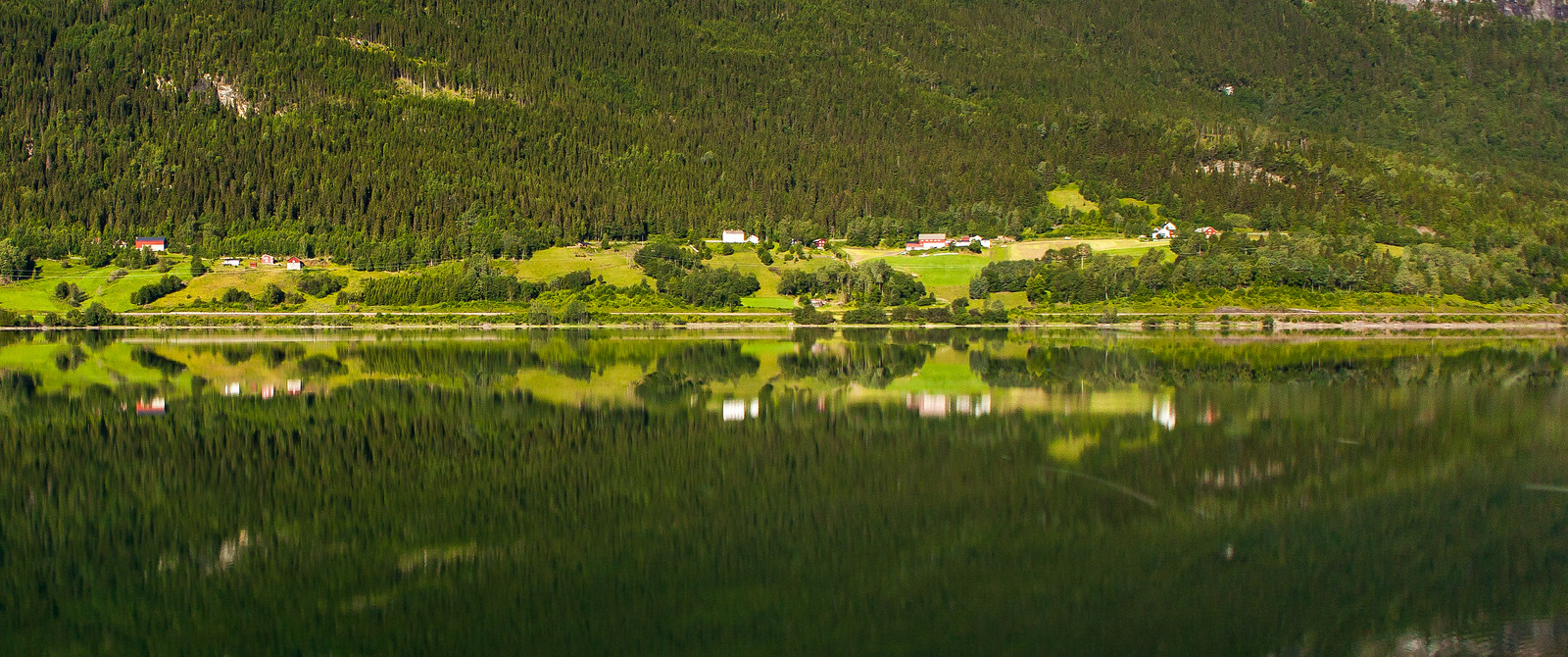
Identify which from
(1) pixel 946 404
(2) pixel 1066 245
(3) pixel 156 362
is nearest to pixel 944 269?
(2) pixel 1066 245

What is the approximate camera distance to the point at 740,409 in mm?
35844

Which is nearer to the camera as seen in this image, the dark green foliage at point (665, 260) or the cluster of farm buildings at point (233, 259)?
the dark green foliage at point (665, 260)

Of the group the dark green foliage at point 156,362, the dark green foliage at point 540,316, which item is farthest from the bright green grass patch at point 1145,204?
the dark green foliage at point 156,362

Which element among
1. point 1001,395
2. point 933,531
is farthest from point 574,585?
point 1001,395

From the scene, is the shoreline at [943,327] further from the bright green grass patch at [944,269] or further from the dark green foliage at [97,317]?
the bright green grass patch at [944,269]

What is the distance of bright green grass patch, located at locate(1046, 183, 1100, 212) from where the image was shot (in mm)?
174125

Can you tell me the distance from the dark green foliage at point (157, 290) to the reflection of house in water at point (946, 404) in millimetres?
107071

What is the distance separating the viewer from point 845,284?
404ft

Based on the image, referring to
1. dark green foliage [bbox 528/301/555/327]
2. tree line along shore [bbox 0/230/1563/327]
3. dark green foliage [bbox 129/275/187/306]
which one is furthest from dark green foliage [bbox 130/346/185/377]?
dark green foliage [bbox 129/275/187/306]

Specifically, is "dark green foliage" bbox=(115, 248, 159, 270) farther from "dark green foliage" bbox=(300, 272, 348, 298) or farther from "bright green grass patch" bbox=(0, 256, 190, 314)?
"dark green foliage" bbox=(300, 272, 348, 298)

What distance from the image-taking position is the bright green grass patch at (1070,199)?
571 ft

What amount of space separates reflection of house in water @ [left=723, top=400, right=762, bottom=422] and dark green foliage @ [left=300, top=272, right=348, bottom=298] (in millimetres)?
99769

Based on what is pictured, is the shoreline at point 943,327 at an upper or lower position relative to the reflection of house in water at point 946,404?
upper

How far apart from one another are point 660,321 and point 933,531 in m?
92.1
